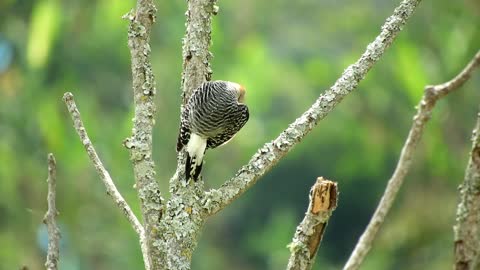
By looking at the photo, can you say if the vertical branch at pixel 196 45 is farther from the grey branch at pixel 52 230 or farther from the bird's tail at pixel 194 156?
the grey branch at pixel 52 230

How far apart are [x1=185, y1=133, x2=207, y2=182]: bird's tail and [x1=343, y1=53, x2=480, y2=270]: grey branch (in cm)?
69

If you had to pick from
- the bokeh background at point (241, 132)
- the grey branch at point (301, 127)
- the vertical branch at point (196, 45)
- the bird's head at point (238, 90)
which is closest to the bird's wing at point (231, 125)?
the bird's head at point (238, 90)

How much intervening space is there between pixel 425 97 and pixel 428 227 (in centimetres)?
1021

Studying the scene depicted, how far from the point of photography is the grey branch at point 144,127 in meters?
2.91

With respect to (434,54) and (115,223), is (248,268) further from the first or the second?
(434,54)

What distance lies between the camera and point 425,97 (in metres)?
2.69

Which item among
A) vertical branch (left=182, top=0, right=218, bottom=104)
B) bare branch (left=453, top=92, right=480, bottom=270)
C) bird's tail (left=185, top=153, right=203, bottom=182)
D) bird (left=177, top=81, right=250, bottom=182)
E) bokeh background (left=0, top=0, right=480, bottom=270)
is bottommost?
bare branch (left=453, top=92, right=480, bottom=270)

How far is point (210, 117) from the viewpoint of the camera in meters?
4.65

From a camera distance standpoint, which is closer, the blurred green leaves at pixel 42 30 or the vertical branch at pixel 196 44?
the vertical branch at pixel 196 44

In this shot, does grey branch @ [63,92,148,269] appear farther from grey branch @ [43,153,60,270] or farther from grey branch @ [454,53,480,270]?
grey branch @ [454,53,480,270]

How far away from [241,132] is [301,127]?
12.7 m

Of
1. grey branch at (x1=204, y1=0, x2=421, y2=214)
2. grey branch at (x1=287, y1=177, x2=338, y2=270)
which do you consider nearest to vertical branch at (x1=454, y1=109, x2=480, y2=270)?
grey branch at (x1=287, y1=177, x2=338, y2=270)

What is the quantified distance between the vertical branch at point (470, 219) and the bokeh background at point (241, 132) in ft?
30.0

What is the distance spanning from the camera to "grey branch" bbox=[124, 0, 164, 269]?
2.91 meters
